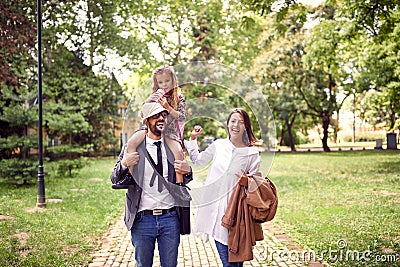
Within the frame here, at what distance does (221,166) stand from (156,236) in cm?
79

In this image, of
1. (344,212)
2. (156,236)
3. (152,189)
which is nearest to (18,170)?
(344,212)

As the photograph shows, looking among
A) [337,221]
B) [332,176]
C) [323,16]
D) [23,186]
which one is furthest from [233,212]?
[323,16]

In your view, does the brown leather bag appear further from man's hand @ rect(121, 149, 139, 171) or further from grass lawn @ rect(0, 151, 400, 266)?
grass lawn @ rect(0, 151, 400, 266)

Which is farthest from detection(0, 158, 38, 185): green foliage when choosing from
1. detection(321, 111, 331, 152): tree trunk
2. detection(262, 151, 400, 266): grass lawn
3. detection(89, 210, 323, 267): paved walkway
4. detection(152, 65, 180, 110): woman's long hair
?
detection(321, 111, 331, 152): tree trunk

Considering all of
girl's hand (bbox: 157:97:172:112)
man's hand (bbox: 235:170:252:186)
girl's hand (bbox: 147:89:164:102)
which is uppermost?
girl's hand (bbox: 147:89:164:102)

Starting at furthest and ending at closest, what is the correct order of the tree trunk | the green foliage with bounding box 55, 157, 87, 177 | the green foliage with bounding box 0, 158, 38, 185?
1. the tree trunk
2. the green foliage with bounding box 55, 157, 87, 177
3. the green foliage with bounding box 0, 158, 38, 185

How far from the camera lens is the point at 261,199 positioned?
3.85m

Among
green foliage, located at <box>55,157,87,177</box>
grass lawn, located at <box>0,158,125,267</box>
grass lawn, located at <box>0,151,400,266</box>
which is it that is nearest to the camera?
grass lawn, located at <box>0,158,125,267</box>

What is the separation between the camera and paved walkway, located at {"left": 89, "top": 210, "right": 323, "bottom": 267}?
6.09 metres

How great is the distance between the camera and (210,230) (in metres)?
3.95

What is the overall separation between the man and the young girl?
42 millimetres

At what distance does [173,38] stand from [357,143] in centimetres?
1269

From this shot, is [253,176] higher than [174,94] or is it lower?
lower

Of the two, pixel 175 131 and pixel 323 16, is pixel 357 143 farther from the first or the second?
pixel 175 131
